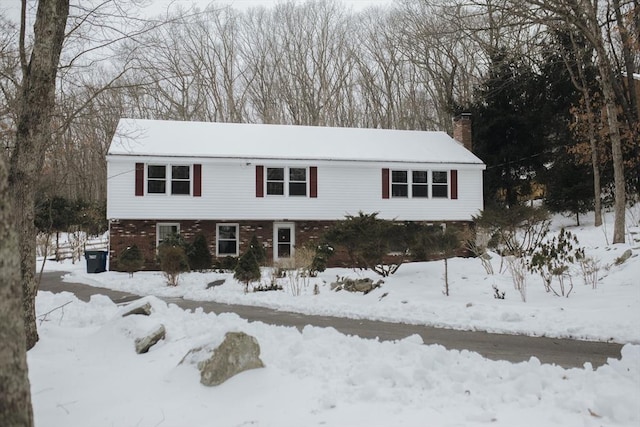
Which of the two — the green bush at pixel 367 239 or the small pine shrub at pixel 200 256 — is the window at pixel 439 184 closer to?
the green bush at pixel 367 239

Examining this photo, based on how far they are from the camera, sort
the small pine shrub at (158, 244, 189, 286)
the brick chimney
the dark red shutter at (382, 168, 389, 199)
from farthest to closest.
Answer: the brick chimney → the dark red shutter at (382, 168, 389, 199) → the small pine shrub at (158, 244, 189, 286)

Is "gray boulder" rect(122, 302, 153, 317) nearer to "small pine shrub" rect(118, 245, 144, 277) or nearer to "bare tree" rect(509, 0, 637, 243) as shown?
"bare tree" rect(509, 0, 637, 243)

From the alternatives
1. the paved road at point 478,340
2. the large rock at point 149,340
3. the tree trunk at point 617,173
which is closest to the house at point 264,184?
the tree trunk at point 617,173

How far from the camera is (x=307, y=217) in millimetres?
21234

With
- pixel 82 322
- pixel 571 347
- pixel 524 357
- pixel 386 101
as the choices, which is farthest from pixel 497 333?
pixel 386 101

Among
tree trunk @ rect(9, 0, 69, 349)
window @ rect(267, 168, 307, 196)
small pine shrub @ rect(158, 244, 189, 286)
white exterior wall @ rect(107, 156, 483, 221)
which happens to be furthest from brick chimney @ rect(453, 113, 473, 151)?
tree trunk @ rect(9, 0, 69, 349)

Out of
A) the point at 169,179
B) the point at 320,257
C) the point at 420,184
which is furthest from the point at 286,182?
the point at 420,184

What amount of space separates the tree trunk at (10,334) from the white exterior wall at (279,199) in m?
16.4

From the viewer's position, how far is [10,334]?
9.87 ft

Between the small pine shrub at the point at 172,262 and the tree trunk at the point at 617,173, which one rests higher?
the tree trunk at the point at 617,173

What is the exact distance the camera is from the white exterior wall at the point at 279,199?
1955 centimetres

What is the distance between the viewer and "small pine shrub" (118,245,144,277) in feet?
58.9

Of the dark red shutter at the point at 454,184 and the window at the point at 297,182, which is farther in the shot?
the dark red shutter at the point at 454,184

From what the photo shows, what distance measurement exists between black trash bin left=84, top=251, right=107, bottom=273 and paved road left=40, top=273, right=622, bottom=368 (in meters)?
10.7
